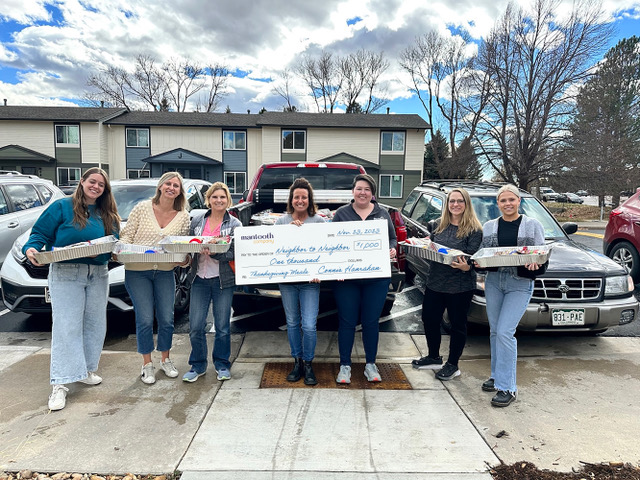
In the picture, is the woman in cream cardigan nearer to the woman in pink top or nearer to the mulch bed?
the woman in pink top

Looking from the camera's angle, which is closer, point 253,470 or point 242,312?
point 253,470

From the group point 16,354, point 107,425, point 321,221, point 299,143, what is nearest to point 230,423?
point 107,425

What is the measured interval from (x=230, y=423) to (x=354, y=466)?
1.01m

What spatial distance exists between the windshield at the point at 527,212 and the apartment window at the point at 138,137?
2666cm

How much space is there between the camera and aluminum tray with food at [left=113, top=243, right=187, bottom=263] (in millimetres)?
3385

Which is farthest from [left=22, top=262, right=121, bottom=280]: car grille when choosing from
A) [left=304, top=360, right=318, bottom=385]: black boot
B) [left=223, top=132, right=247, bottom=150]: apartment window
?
[left=223, top=132, right=247, bottom=150]: apartment window

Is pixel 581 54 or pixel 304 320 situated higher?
pixel 581 54

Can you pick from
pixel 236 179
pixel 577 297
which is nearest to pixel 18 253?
pixel 577 297

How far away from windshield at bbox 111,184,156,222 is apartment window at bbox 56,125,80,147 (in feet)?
83.0

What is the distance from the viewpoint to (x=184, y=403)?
3498mm

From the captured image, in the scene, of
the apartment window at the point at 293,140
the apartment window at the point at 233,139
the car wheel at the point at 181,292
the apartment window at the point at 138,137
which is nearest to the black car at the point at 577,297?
the car wheel at the point at 181,292

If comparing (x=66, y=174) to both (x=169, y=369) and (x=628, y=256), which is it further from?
(x=628, y=256)

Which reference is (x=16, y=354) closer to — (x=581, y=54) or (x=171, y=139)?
(x=171, y=139)

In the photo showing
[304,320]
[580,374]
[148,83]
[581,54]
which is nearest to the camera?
[304,320]
